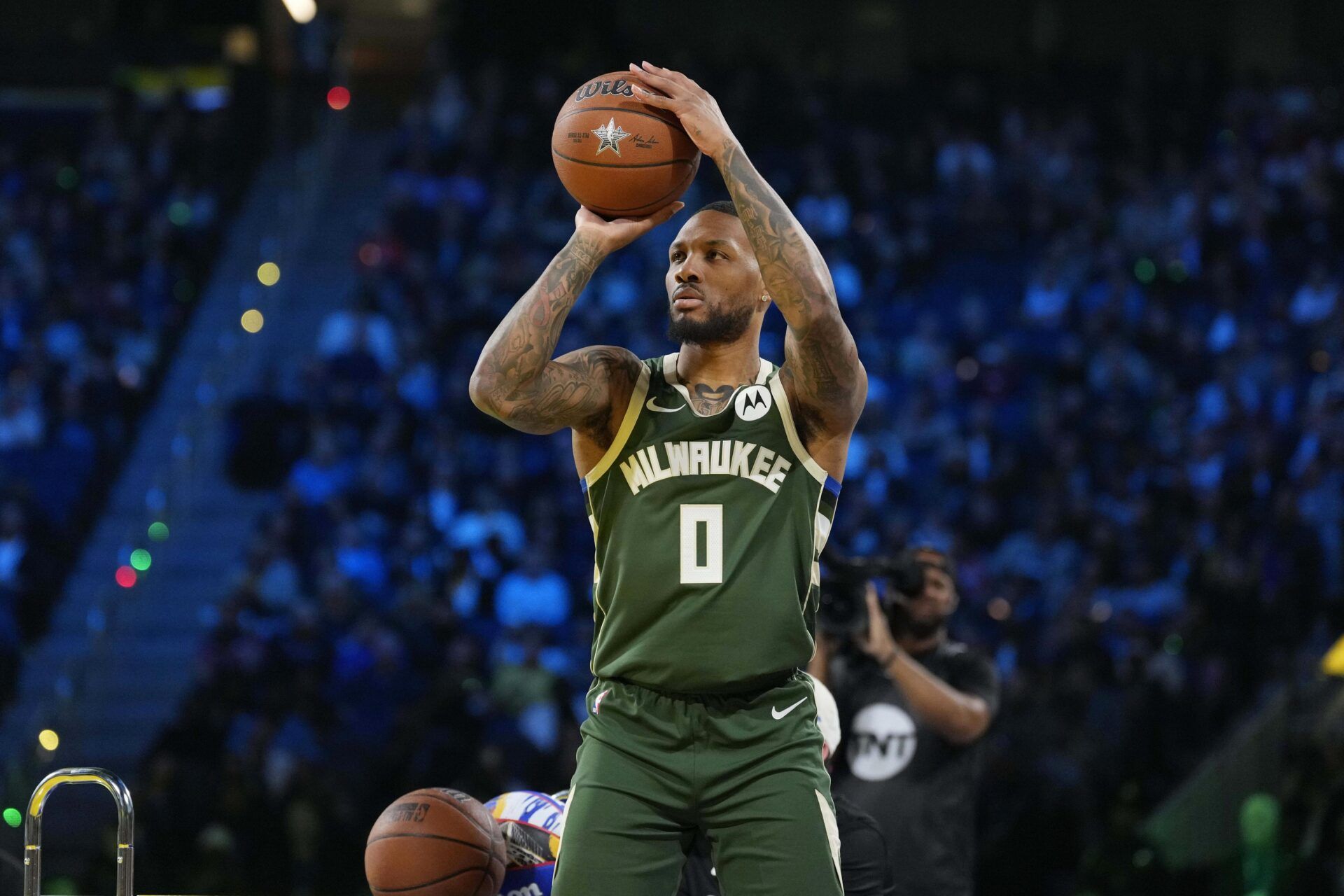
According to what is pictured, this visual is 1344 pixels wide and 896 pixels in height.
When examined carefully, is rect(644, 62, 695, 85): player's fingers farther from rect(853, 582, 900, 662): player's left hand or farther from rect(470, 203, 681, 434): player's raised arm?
rect(853, 582, 900, 662): player's left hand

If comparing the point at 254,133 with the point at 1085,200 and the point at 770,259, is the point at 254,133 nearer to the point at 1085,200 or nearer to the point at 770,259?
the point at 1085,200

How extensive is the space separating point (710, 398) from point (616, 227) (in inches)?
18.0

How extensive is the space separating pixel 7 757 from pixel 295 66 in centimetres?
1012


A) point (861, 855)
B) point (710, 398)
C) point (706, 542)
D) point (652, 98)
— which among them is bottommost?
point (861, 855)

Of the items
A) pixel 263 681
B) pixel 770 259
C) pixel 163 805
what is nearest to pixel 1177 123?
pixel 263 681

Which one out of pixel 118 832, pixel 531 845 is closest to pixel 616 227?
pixel 531 845

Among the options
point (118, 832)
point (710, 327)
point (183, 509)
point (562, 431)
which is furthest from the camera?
point (562, 431)

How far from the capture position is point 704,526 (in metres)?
3.55

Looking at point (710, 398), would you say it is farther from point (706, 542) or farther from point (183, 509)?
point (183, 509)

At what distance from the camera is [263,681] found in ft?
33.6

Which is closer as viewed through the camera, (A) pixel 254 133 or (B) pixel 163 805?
(B) pixel 163 805

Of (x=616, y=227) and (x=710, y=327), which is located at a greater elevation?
(x=616, y=227)

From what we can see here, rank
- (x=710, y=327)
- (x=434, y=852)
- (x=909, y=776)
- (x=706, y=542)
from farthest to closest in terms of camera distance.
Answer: (x=909, y=776) < (x=434, y=852) < (x=710, y=327) < (x=706, y=542)

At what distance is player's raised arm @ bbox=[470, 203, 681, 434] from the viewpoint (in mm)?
3547
